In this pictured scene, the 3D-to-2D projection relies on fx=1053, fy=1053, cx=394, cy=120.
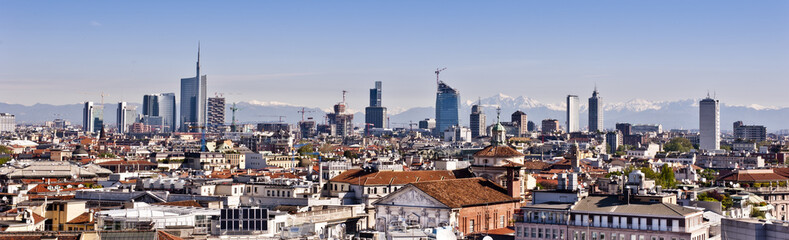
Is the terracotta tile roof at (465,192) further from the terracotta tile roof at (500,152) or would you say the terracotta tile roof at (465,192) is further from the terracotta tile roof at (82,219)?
the terracotta tile roof at (82,219)

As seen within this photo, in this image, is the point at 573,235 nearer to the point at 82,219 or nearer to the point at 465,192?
the point at 465,192

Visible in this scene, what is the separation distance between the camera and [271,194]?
80.9 m

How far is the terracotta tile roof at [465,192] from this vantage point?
2675 inches

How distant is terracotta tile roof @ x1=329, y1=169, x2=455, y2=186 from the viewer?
8353 centimetres

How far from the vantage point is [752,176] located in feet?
365

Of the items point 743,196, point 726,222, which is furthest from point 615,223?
point 743,196

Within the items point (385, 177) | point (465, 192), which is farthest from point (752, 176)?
point (465, 192)

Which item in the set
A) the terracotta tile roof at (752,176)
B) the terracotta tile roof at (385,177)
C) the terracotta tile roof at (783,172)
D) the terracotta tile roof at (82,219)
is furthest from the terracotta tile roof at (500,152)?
the terracotta tile roof at (783,172)

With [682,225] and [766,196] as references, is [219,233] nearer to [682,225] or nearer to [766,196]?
[682,225]

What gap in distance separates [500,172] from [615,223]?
2878 cm

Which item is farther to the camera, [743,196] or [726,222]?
[743,196]

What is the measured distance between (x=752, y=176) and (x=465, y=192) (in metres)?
52.0

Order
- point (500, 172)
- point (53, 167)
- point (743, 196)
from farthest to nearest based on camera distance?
1. point (53, 167)
2. point (500, 172)
3. point (743, 196)

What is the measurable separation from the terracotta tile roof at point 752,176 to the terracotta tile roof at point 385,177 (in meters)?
35.5
